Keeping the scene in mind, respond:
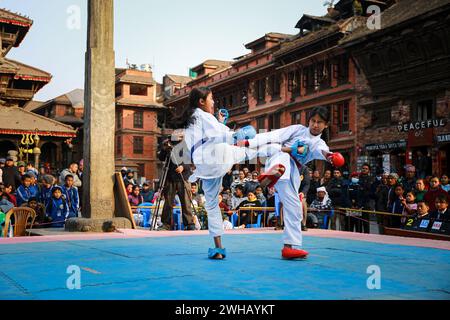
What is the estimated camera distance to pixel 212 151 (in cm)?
582

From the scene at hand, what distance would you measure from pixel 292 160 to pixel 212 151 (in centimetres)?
93

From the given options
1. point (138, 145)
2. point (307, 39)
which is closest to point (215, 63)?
point (138, 145)

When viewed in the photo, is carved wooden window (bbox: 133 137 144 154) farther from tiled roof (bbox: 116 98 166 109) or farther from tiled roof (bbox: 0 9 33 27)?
tiled roof (bbox: 0 9 33 27)

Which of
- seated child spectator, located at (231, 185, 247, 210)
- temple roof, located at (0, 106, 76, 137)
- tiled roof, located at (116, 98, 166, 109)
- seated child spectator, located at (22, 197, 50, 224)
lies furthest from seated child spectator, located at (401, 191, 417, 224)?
tiled roof, located at (116, 98, 166, 109)

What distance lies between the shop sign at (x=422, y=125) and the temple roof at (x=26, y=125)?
19517 millimetres

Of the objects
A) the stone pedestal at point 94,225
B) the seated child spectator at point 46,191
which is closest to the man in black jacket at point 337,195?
the stone pedestal at point 94,225

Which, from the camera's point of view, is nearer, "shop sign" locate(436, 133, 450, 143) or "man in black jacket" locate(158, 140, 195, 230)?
"man in black jacket" locate(158, 140, 195, 230)

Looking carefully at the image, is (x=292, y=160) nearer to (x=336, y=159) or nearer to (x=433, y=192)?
(x=336, y=159)

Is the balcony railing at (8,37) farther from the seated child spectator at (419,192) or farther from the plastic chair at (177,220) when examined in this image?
the seated child spectator at (419,192)

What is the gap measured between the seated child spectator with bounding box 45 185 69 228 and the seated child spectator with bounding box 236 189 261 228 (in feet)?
12.9

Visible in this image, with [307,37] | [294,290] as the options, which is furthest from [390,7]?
[294,290]

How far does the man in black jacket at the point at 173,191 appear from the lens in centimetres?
1052

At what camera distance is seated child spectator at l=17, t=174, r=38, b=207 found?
38.2 feet
